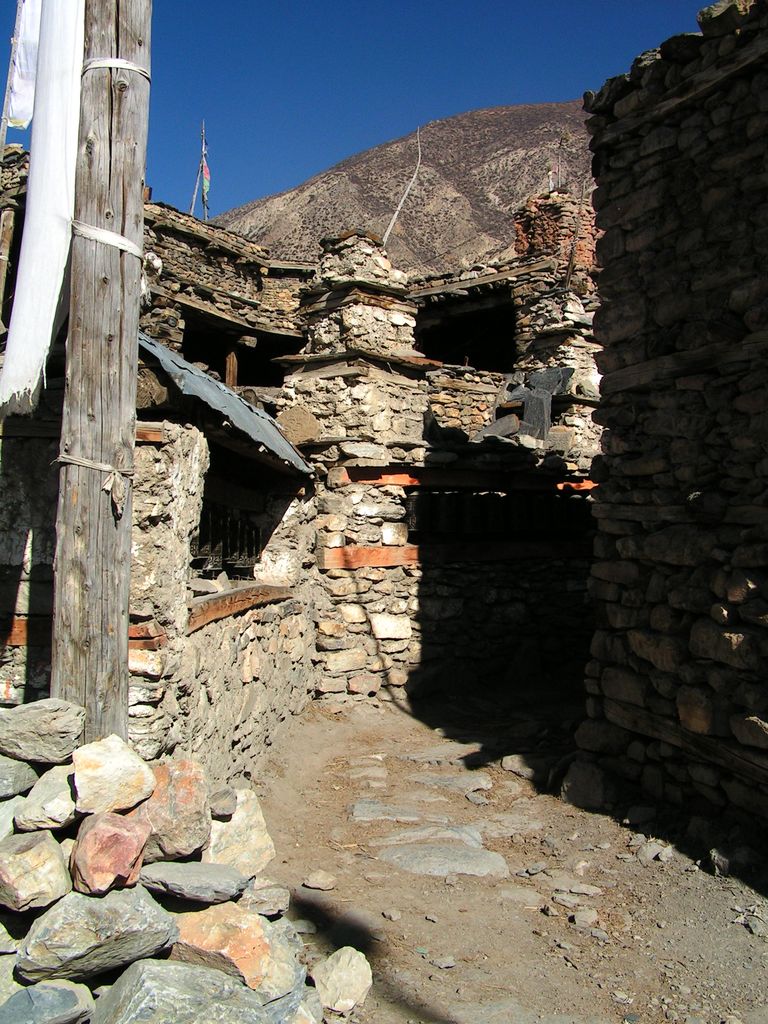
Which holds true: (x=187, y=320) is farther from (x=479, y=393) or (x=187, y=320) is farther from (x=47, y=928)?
(x=47, y=928)

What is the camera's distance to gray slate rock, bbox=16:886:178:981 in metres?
2.63

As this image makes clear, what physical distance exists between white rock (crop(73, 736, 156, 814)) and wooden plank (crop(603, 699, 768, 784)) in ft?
9.82

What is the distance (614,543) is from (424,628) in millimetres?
2763

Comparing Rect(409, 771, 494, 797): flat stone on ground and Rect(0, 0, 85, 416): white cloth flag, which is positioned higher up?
Rect(0, 0, 85, 416): white cloth flag

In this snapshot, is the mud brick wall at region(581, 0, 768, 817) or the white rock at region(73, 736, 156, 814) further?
the mud brick wall at region(581, 0, 768, 817)

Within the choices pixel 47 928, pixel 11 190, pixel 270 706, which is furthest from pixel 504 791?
pixel 11 190

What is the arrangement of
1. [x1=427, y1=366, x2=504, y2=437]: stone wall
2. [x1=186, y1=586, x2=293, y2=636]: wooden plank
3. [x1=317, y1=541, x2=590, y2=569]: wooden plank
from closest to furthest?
[x1=186, y1=586, x2=293, y2=636]: wooden plank
[x1=317, y1=541, x2=590, y2=569]: wooden plank
[x1=427, y1=366, x2=504, y2=437]: stone wall

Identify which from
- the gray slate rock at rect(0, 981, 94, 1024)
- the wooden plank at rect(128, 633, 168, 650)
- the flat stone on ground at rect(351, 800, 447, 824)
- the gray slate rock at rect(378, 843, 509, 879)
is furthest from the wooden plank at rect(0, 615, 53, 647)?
the flat stone on ground at rect(351, 800, 447, 824)

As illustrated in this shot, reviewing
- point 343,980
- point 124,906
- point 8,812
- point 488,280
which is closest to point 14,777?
point 8,812

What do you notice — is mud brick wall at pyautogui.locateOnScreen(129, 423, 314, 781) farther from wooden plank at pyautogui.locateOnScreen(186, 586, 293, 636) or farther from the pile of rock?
the pile of rock

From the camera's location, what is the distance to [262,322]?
16703mm

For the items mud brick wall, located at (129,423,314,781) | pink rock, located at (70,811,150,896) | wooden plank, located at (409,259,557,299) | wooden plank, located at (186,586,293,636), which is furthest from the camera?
wooden plank, located at (409,259,557,299)

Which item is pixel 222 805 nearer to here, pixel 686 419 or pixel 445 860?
pixel 445 860

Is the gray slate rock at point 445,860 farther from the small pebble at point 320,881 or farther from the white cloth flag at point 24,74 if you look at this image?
the white cloth flag at point 24,74
